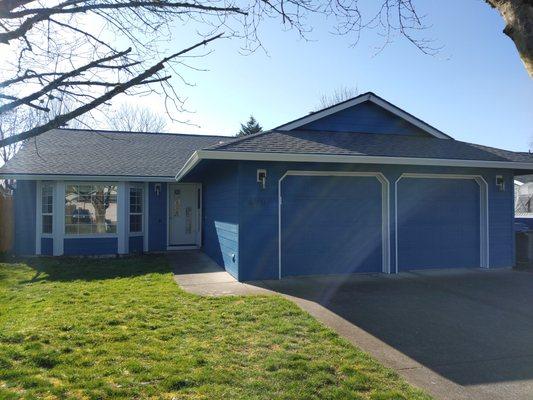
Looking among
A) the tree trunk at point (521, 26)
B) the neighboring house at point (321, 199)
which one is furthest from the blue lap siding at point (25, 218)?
the tree trunk at point (521, 26)

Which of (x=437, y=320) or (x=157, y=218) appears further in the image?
(x=157, y=218)

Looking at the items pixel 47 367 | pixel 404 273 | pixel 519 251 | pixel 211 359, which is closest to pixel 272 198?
pixel 404 273

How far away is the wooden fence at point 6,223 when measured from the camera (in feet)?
44.2

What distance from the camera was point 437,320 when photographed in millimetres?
5941

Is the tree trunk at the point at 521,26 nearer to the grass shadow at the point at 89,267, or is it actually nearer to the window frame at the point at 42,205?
the grass shadow at the point at 89,267

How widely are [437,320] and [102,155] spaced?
12237mm

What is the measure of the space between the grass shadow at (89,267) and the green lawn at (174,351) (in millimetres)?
1936

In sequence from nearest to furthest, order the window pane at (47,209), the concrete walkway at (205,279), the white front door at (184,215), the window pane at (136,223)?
→ the concrete walkway at (205,279) < the window pane at (47,209) < the window pane at (136,223) < the white front door at (184,215)

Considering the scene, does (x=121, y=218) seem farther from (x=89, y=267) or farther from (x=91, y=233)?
(x=89, y=267)

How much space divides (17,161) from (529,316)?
1363cm

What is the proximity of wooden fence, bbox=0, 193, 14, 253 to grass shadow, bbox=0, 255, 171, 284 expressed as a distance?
1544 mm

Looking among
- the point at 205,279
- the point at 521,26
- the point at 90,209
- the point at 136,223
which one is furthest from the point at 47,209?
the point at 521,26

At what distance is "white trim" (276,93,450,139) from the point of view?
1027 centimetres

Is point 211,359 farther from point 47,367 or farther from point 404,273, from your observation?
point 404,273
